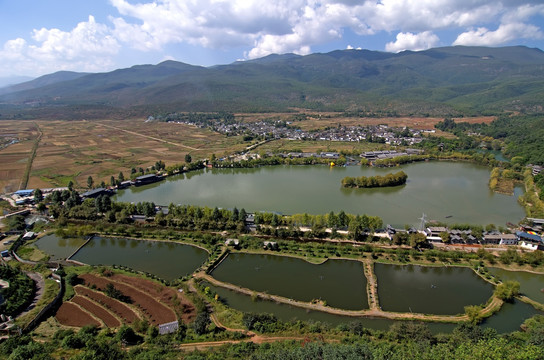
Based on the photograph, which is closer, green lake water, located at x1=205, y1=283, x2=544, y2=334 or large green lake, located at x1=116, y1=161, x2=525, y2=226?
green lake water, located at x1=205, y1=283, x2=544, y2=334

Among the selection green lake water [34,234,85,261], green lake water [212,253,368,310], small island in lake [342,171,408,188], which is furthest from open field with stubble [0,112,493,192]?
green lake water [212,253,368,310]

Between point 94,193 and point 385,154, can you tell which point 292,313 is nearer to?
point 94,193

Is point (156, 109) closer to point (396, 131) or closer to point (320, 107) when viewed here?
point (320, 107)

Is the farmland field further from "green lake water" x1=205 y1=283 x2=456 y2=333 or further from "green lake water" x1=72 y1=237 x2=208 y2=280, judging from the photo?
"green lake water" x1=205 y1=283 x2=456 y2=333

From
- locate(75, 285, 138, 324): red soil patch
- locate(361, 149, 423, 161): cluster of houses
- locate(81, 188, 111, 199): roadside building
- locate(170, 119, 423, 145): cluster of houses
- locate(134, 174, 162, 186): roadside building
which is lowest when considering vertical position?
locate(75, 285, 138, 324): red soil patch

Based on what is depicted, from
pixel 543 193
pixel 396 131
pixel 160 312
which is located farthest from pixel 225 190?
pixel 396 131

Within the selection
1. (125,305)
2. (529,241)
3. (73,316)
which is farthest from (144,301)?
(529,241)

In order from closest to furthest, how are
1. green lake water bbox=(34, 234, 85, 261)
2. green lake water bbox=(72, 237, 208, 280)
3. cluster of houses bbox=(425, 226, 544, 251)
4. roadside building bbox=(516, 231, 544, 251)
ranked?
green lake water bbox=(72, 237, 208, 280), roadside building bbox=(516, 231, 544, 251), cluster of houses bbox=(425, 226, 544, 251), green lake water bbox=(34, 234, 85, 261)
